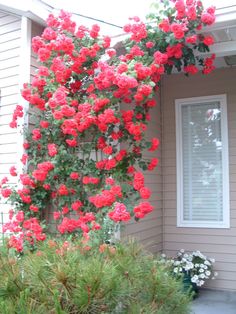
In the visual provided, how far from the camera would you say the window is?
5.04 meters

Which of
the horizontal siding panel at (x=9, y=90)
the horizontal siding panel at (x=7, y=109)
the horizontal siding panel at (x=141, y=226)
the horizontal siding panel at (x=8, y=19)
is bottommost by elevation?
the horizontal siding panel at (x=141, y=226)

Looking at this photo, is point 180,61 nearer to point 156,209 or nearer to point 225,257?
point 156,209

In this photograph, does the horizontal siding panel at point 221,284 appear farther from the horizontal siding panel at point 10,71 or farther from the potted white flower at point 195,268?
the horizontal siding panel at point 10,71

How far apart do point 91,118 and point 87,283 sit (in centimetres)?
180

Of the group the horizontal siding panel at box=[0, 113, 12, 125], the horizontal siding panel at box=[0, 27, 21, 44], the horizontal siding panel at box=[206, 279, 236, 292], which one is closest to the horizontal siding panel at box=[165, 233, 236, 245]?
the horizontal siding panel at box=[206, 279, 236, 292]

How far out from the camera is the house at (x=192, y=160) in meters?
4.54

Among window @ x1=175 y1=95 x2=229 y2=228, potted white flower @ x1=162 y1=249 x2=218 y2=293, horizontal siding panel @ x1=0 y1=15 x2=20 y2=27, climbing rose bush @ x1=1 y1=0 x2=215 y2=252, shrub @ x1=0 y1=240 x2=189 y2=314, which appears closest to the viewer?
shrub @ x1=0 y1=240 x2=189 y2=314

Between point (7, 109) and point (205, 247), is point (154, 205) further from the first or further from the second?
point (7, 109)

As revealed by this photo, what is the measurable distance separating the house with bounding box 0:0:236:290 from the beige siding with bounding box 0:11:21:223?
1 cm

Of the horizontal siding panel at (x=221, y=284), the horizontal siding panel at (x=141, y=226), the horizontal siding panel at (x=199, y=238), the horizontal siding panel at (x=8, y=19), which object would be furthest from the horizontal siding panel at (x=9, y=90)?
the horizontal siding panel at (x=221, y=284)

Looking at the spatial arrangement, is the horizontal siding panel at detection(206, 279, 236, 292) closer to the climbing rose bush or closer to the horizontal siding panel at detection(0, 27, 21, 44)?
the climbing rose bush

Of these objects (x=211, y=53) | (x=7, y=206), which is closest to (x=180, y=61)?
(x=211, y=53)

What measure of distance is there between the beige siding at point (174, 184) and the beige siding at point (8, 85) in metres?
2.09

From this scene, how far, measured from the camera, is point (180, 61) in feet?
12.9
